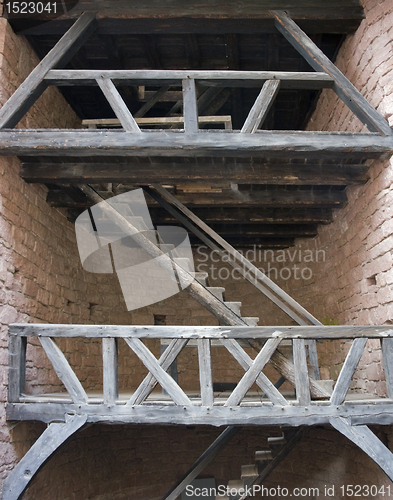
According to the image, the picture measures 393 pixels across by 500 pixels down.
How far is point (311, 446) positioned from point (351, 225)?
3477mm

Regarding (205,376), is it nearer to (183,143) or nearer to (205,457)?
(183,143)

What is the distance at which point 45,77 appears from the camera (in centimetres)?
409

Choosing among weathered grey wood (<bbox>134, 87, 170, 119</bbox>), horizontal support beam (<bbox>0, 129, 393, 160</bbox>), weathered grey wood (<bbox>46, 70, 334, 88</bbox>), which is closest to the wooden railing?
horizontal support beam (<bbox>0, 129, 393, 160</bbox>)

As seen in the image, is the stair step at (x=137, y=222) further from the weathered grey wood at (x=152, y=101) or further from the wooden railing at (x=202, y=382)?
the wooden railing at (x=202, y=382)

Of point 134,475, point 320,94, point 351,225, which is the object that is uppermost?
point 320,94

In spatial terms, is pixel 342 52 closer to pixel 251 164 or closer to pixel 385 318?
pixel 251 164

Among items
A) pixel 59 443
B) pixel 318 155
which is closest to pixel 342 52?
pixel 318 155

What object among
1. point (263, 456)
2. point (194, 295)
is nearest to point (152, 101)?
point (194, 295)

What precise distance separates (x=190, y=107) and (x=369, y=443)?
3.24m

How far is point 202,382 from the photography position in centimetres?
340

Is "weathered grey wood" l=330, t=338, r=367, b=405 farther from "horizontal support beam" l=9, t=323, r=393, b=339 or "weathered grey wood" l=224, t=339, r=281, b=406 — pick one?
"weathered grey wood" l=224, t=339, r=281, b=406

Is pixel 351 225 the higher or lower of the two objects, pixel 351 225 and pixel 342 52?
the lower

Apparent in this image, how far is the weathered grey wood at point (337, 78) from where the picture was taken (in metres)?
3.99

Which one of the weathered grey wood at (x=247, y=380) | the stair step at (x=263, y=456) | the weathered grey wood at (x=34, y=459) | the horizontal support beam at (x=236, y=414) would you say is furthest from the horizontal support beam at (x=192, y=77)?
the stair step at (x=263, y=456)
